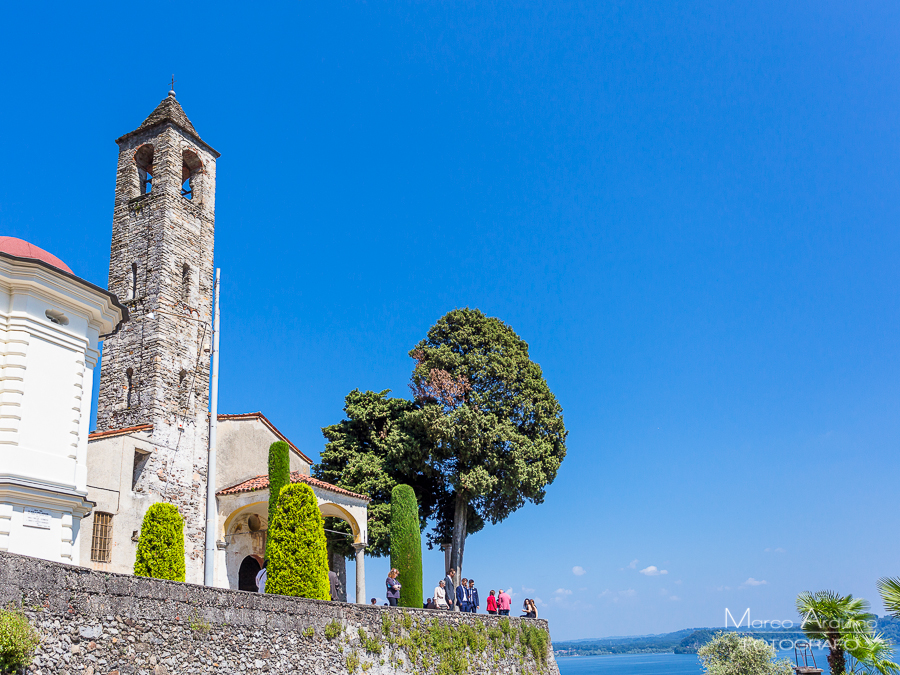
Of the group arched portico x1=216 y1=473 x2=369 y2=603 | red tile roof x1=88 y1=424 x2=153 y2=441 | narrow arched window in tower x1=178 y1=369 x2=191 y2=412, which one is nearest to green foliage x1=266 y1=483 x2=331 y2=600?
arched portico x1=216 y1=473 x2=369 y2=603

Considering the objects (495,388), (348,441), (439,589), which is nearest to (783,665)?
(439,589)

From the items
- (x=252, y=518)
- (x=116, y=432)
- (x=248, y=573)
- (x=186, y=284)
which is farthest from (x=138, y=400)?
(x=248, y=573)

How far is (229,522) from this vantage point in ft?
78.7

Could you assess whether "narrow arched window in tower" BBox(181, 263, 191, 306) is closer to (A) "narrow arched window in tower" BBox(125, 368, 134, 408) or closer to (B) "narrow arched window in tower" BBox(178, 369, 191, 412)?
(B) "narrow arched window in tower" BBox(178, 369, 191, 412)

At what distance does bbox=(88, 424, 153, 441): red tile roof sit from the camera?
20.8 metres

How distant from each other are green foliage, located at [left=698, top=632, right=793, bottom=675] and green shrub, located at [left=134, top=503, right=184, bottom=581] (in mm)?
18917

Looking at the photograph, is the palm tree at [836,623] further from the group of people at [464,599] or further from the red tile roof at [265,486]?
the red tile roof at [265,486]

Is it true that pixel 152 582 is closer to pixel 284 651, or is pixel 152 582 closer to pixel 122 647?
pixel 122 647

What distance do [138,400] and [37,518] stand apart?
9.47m

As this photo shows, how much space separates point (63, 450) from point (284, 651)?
649 cm

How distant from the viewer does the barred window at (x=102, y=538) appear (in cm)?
1997

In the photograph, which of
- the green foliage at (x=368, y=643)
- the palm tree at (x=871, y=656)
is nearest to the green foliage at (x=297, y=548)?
the green foliage at (x=368, y=643)

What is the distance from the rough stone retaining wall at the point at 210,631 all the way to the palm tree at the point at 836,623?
839cm

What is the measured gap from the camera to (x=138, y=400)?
922 inches
